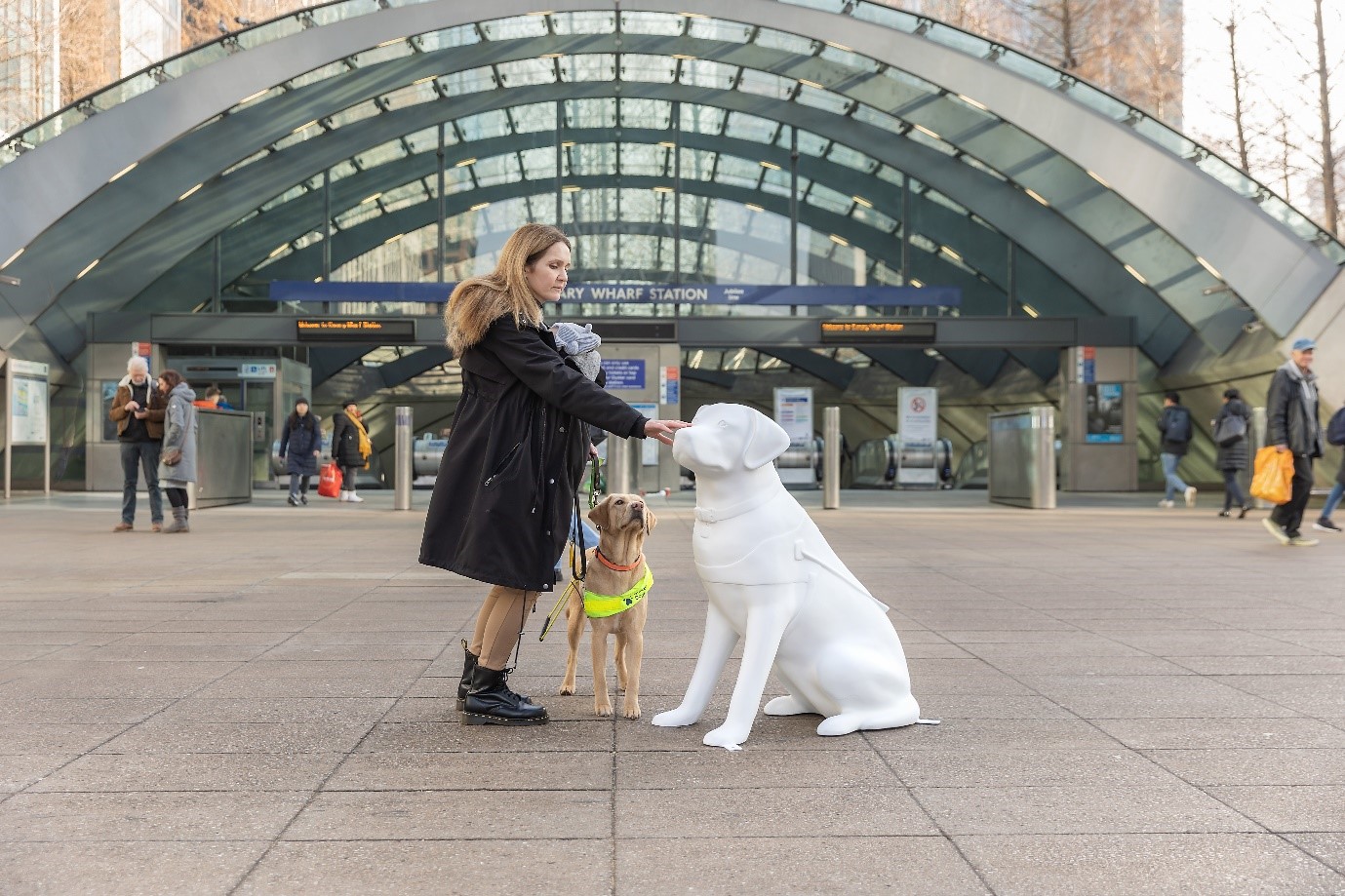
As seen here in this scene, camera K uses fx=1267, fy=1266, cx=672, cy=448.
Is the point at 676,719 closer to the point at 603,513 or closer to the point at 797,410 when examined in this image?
the point at 603,513

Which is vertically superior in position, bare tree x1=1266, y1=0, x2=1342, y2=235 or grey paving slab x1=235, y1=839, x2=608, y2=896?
bare tree x1=1266, y1=0, x2=1342, y2=235

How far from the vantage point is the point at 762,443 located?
3973mm

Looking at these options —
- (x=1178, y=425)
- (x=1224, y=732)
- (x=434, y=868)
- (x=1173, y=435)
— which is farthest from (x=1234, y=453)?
(x=434, y=868)

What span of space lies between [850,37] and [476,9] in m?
6.84

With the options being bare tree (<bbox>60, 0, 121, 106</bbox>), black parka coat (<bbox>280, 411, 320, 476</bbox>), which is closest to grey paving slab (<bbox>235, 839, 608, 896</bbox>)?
black parka coat (<bbox>280, 411, 320, 476</bbox>)

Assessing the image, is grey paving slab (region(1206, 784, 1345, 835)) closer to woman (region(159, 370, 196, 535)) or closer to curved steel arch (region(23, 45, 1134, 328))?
woman (region(159, 370, 196, 535))

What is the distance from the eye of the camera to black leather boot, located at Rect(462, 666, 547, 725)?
4.32m

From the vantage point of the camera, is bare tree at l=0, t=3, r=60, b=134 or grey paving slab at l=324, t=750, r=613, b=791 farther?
bare tree at l=0, t=3, r=60, b=134

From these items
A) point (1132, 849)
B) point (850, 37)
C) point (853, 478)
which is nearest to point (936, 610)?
point (1132, 849)

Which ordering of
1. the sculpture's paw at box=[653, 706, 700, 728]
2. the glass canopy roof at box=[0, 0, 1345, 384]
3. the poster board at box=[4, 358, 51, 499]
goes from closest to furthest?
the sculpture's paw at box=[653, 706, 700, 728] < the poster board at box=[4, 358, 51, 499] < the glass canopy roof at box=[0, 0, 1345, 384]

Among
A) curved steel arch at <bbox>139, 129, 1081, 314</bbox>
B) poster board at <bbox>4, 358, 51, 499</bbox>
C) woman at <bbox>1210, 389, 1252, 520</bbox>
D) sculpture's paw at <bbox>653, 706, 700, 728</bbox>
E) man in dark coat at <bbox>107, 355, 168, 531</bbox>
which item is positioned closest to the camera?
sculpture's paw at <bbox>653, 706, 700, 728</bbox>

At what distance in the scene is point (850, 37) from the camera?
913 inches

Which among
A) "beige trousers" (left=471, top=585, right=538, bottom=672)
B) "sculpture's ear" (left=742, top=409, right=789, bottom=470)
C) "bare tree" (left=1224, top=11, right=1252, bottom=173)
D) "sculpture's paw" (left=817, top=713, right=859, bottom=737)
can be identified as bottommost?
"sculpture's paw" (left=817, top=713, right=859, bottom=737)

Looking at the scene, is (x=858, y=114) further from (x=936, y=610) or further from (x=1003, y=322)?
(x=936, y=610)
